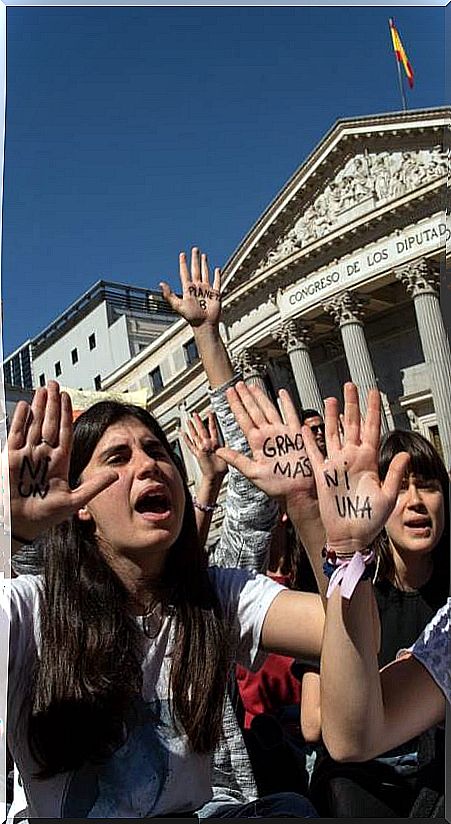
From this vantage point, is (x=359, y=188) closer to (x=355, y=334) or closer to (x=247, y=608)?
(x=355, y=334)

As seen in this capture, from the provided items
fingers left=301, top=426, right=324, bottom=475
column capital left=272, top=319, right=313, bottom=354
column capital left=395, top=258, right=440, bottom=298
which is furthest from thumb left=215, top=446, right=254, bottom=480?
column capital left=395, top=258, right=440, bottom=298

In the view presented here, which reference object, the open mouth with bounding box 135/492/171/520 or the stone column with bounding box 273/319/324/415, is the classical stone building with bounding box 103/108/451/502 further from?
the open mouth with bounding box 135/492/171/520

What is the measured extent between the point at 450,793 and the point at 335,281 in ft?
22.8

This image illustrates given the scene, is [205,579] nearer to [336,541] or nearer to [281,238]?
[336,541]

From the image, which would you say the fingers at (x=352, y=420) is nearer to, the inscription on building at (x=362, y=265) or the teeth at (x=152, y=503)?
the teeth at (x=152, y=503)

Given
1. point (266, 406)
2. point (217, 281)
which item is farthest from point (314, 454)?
point (217, 281)

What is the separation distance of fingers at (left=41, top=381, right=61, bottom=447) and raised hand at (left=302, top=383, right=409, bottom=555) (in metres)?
0.33

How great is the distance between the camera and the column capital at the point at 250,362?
393cm

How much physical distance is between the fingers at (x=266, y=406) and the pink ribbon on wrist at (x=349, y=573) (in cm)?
26

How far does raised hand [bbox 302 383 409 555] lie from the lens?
1.17 meters

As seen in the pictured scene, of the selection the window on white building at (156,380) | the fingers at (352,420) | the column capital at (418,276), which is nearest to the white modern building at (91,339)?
the window on white building at (156,380)

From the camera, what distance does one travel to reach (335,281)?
8.14m

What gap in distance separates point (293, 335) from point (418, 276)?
1.22 meters

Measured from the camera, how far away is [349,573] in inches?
44.9
